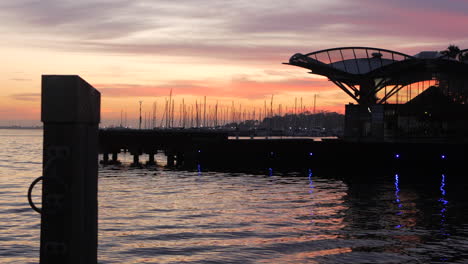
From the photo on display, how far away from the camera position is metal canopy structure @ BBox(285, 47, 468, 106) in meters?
83.3

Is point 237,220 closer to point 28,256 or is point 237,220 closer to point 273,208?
point 273,208

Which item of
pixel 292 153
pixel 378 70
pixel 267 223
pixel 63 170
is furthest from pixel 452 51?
pixel 63 170

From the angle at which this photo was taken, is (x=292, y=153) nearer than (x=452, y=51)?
Result: Yes

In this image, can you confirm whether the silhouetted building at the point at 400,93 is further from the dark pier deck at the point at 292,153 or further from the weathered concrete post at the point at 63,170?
the weathered concrete post at the point at 63,170

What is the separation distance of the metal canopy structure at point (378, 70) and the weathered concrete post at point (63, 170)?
82845mm

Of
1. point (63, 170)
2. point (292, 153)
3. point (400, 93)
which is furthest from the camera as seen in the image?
point (400, 93)

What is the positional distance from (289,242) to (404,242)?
4.15m

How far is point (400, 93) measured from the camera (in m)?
85.8

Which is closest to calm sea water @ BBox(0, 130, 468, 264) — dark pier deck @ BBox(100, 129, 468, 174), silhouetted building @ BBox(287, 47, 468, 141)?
dark pier deck @ BBox(100, 129, 468, 174)

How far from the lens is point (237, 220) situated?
87.8ft

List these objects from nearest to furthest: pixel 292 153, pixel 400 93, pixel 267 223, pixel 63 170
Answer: pixel 63 170
pixel 267 223
pixel 292 153
pixel 400 93

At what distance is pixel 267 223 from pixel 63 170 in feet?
71.8

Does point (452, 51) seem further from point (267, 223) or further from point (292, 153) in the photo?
point (267, 223)

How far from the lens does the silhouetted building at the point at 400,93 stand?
80250 millimetres
